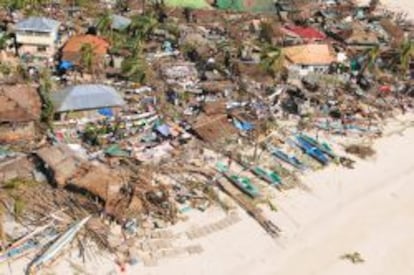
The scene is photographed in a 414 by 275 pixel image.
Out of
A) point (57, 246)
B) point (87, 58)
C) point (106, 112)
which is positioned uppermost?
point (87, 58)

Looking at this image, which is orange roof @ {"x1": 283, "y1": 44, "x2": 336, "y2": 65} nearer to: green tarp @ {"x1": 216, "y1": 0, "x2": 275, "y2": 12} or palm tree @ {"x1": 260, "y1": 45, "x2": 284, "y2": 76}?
palm tree @ {"x1": 260, "y1": 45, "x2": 284, "y2": 76}

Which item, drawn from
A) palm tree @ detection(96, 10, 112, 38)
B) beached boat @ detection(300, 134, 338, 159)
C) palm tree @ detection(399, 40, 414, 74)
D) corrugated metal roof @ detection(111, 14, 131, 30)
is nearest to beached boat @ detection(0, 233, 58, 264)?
beached boat @ detection(300, 134, 338, 159)

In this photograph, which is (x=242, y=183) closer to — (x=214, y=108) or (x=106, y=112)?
(x=214, y=108)

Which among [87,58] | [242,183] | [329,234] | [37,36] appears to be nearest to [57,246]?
[242,183]

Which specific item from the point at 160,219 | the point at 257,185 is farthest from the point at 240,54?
the point at 160,219

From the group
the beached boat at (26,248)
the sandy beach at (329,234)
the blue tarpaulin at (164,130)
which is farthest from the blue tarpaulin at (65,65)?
the sandy beach at (329,234)

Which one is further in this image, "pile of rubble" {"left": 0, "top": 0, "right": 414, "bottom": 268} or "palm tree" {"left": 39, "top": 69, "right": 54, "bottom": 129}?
"palm tree" {"left": 39, "top": 69, "right": 54, "bottom": 129}

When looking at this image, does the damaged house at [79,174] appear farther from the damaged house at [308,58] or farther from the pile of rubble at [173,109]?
the damaged house at [308,58]

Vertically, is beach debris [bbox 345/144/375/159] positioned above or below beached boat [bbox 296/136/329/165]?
below
